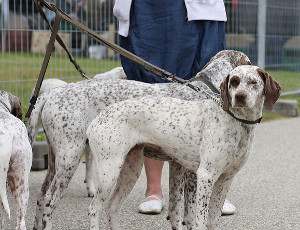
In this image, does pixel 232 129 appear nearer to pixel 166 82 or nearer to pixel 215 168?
pixel 215 168

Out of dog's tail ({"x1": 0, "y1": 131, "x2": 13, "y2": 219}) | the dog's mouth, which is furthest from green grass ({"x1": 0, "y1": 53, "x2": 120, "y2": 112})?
the dog's mouth

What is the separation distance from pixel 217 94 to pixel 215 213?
78 cm

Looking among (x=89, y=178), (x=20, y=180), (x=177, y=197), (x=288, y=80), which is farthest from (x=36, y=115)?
(x=288, y=80)

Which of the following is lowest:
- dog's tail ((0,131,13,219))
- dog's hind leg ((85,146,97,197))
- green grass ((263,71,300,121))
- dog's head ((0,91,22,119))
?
green grass ((263,71,300,121))

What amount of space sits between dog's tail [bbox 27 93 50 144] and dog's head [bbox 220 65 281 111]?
1.41 m

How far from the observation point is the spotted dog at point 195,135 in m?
4.91

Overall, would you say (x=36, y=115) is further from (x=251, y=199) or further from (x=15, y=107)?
(x=251, y=199)

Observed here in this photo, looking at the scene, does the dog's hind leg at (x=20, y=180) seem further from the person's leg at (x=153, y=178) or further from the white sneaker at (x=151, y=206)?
the person's leg at (x=153, y=178)

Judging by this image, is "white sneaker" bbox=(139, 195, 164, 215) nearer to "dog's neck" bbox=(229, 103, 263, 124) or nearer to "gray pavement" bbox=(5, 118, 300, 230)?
"gray pavement" bbox=(5, 118, 300, 230)

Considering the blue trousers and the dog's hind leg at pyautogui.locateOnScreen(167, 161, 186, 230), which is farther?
the blue trousers

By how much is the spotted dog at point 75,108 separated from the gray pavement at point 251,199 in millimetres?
614

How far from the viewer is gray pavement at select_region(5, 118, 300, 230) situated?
6.30 metres

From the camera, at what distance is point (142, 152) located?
550 centimetres

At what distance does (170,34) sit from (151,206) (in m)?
1.31
